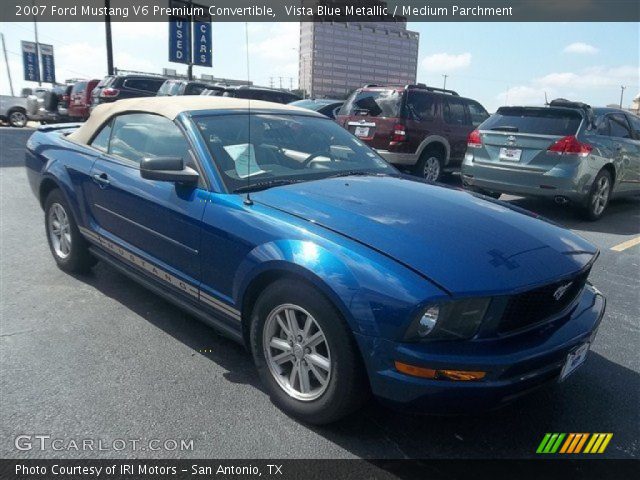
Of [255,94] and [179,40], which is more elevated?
[179,40]

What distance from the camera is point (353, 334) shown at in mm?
2178

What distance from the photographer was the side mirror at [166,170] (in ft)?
9.50

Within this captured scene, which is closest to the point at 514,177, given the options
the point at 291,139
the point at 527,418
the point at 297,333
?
the point at 291,139

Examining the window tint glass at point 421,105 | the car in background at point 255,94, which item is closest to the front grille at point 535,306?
the window tint glass at point 421,105

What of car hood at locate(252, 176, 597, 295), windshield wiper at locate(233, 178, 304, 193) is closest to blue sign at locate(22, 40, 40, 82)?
windshield wiper at locate(233, 178, 304, 193)

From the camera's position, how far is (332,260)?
2.23 meters

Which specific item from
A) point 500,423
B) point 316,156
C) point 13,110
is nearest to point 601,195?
point 316,156

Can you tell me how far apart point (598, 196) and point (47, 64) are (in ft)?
135

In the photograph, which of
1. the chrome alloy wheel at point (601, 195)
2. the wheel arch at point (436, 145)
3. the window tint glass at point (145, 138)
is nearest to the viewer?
the window tint glass at point (145, 138)

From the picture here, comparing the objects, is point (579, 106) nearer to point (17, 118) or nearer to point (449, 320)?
point (449, 320)

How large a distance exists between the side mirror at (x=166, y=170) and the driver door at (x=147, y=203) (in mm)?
92

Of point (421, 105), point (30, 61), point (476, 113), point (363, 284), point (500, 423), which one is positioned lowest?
point (500, 423)

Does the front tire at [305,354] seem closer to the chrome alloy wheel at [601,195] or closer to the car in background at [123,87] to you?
the chrome alloy wheel at [601,195]

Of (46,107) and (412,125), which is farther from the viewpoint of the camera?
(46,107)
